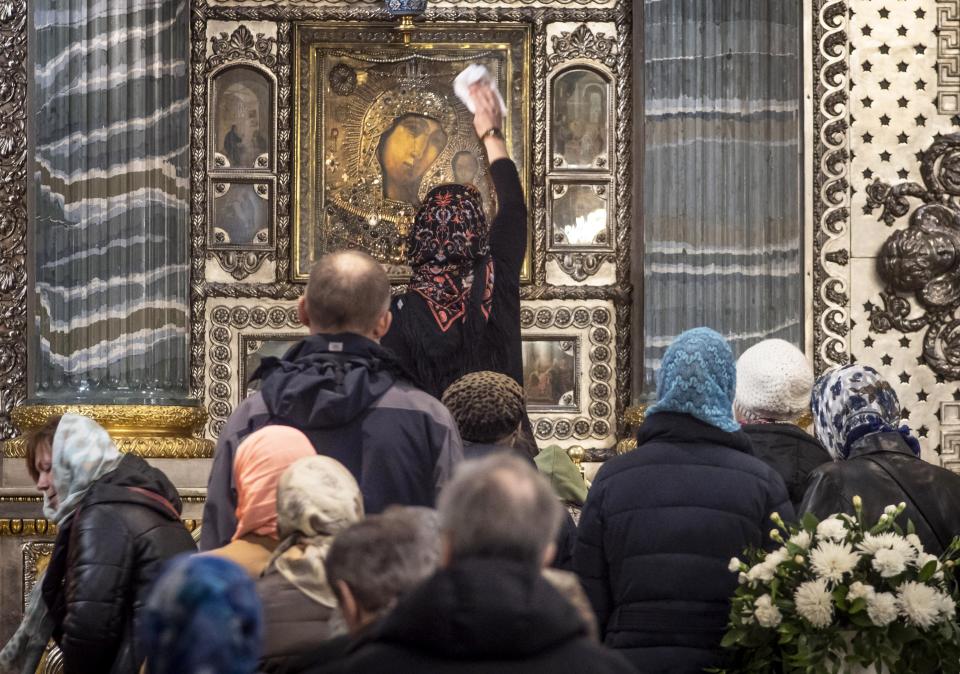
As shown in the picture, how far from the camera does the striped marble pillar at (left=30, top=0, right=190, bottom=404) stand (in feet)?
29.6

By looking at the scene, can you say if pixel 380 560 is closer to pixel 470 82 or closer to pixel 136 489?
pixel 136 489

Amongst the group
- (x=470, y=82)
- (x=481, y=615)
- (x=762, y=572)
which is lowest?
(x=762, y=572)

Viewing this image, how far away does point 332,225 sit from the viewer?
33.1ft

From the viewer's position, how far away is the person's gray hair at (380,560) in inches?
126

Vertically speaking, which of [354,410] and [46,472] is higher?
[354,410]

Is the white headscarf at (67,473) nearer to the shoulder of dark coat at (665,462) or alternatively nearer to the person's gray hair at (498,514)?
the shoulder of dark coat at (665,462)

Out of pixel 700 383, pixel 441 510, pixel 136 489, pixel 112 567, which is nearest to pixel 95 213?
pixel 136 489

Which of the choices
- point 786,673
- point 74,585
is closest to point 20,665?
point 74,585

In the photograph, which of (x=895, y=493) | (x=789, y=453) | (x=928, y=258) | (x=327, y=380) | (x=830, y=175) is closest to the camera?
(x=327, y=380)

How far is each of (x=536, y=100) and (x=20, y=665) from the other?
5571 mm

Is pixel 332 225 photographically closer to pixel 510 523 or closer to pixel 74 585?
pixel 74 585

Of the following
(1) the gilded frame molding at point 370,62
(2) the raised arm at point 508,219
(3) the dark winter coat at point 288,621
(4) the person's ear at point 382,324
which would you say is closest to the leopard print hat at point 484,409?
(4) the person's ear at point 382,324

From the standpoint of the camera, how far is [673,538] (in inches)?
187

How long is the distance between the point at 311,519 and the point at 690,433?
149 centimetres
